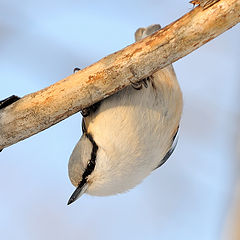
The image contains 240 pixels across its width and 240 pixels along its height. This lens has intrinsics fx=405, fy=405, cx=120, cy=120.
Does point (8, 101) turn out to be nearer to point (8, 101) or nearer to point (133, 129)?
point (8, 101)

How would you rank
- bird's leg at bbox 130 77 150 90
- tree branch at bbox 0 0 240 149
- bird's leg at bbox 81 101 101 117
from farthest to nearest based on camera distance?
bird's leg at bbox 81 101 101 117
bird's leg at bbox 130 77 150 90
tree branch at bbox 0 0 240 149

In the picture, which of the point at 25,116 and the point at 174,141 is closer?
the point at 25,116

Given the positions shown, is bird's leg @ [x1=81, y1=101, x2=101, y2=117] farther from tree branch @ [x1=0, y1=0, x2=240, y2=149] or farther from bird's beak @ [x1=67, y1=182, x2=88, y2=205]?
bird's beak @ [x1=67, y1=182, x2=88, y2=205]

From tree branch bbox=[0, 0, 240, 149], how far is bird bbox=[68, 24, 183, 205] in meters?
→ 0.10

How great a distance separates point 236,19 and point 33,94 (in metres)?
0.63

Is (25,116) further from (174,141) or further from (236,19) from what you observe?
(236,19)

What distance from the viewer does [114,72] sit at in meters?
1.14

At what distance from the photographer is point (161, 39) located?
1.08m

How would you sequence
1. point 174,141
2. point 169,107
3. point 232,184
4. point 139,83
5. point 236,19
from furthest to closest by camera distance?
point 232,184 < point 174,141 < point 169,107 < point 139,83 < point 236,19

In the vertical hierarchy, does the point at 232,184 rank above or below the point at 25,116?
below

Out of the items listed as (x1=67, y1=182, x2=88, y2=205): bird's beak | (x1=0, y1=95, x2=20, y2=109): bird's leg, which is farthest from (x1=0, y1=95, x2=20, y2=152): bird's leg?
(x1=67, y1=182, x2=88, y2=205): bird's beak

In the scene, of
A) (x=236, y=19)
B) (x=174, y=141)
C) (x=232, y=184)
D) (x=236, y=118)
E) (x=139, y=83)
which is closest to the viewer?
(x=236, y=19)

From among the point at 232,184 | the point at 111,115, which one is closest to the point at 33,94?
the point at 111,115

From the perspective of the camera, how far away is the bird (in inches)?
50.4
